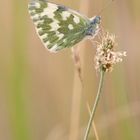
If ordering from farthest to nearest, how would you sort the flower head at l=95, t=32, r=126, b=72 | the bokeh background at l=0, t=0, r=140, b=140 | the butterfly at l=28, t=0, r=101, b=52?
the bokeh background at l=0, t=0, r=140, b=140 → the butterfly at l=28, t=0, r=101, b=52 → the flower head at l=95, t=32, r=126, b=72

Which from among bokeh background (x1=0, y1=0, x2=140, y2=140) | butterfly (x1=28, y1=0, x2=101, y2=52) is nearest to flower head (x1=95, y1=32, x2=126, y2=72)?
butterfly (x1=28, y1=0, x2=101, y2=52)

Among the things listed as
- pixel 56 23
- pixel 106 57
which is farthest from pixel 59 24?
pixel 106 57

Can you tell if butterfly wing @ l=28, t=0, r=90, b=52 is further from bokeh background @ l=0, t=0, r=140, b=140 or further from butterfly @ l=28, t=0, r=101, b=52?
bokeh background @ l=0, t=0, r=140, b=140

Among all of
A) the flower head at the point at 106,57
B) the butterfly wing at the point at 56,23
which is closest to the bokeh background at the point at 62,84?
the butterfly wing at the point at 56,23

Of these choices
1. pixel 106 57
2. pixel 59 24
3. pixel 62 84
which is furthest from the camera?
pixel 62 84

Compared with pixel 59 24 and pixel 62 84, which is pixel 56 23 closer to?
pixel 59 24

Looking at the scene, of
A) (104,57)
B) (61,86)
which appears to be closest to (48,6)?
(104,57)
